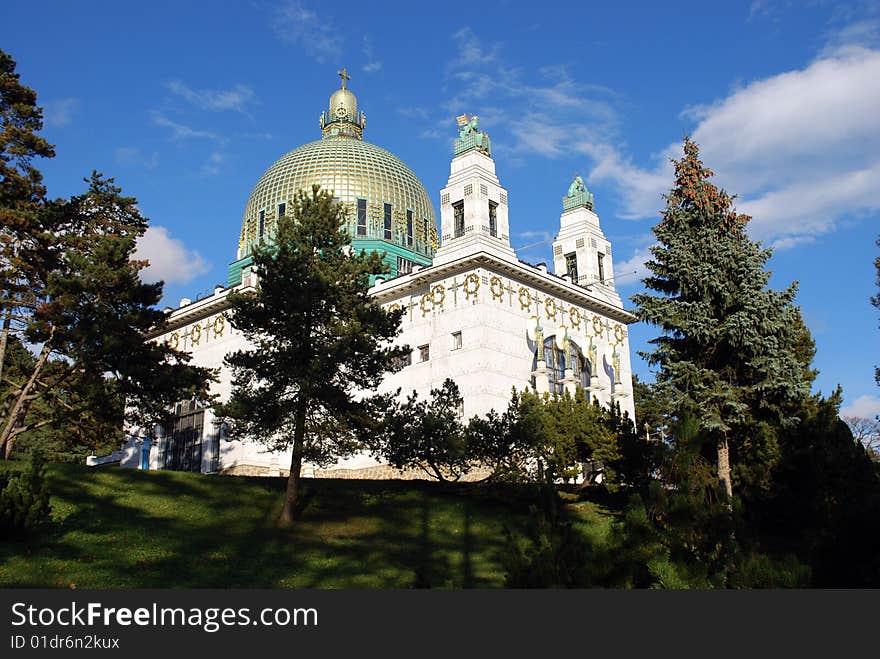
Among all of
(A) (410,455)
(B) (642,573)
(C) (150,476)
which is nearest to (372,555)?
(A) (410,455)

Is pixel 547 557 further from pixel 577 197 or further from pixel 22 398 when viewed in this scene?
Result: pixel 577 197

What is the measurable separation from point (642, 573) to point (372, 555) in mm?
13211

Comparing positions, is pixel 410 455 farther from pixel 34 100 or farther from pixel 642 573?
pixel 34 100

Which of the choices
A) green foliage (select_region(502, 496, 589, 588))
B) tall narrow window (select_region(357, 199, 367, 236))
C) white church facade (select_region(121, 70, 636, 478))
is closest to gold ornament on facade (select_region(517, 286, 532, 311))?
white church facade (select_region(121, 70, 636, 478))

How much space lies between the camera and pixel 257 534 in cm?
2448

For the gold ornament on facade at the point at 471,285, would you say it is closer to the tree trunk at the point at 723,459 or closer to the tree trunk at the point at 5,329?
the tree trunk at the point at 723,459

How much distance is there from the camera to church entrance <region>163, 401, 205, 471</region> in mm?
48312

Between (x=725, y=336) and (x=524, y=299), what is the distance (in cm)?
1467

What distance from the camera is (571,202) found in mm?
50344

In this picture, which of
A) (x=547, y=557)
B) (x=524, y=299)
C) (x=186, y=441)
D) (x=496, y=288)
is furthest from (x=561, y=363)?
(x=547, y=557)

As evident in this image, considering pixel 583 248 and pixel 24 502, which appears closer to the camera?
pixel 24 502

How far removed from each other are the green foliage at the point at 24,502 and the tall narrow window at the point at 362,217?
34.0 m

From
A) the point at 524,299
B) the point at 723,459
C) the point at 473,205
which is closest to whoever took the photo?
the point at 723,459

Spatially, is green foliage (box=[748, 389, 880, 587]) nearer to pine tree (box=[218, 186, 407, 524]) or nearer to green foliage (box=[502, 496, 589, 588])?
pine tree (box=[218, 186, 407, 524])
